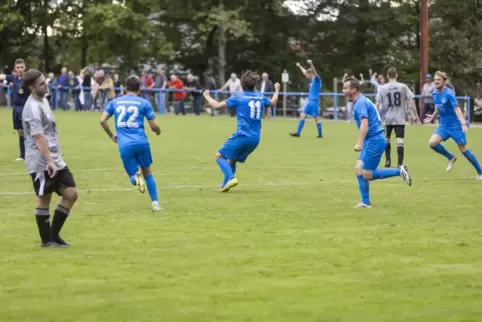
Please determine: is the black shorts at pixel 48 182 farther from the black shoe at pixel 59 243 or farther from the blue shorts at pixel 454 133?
the blue shorts at pixel 454 133

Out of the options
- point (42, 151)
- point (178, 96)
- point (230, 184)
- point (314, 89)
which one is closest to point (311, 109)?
point (314, 89)

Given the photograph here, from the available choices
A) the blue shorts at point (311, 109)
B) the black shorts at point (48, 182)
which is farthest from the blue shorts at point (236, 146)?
the blue shorts at point (311, 109)

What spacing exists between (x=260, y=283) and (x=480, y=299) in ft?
5.55

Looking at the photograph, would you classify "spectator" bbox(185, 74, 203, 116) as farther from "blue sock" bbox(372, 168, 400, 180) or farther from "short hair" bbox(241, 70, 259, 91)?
"blue sock" bbox(372, 168, 400, 180)

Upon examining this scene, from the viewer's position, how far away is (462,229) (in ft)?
39.6

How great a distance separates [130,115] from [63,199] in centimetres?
309

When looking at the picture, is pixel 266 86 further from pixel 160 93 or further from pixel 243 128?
pixel 243 128

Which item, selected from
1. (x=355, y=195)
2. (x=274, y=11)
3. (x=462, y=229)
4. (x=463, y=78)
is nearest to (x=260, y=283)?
(x=462, y=229)

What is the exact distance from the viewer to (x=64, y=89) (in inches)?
1881

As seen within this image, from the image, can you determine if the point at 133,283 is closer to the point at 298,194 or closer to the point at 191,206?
the point at 191,206

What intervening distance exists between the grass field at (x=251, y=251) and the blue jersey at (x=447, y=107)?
3.02ft

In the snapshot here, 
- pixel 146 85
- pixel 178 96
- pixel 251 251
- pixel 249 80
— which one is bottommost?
pixel 178 96

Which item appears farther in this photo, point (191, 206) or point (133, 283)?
point (191, 206)

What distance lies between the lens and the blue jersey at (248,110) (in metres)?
16.2
